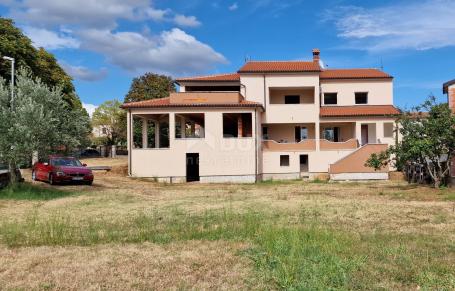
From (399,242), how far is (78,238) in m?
6.23

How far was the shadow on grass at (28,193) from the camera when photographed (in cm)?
1757

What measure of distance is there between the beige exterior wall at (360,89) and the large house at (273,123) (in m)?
0.08

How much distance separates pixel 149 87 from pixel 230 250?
49545mm

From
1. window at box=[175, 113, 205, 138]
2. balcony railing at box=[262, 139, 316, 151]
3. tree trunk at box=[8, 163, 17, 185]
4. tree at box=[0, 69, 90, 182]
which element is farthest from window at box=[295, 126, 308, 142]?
tree trunk at box=[8, 163, 17, 185]

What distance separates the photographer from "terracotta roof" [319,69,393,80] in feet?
124

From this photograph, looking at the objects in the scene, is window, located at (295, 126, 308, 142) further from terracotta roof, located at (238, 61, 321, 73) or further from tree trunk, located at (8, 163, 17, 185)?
tree trunk, located at (8, 163, 17, 185)

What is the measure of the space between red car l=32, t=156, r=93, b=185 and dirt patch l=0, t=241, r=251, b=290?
54.7 feet

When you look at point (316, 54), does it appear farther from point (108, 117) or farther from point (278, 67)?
point (108, 117)

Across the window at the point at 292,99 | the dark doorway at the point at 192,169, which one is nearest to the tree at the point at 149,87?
the window at the point at 292,99

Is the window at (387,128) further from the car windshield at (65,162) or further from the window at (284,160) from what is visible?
the car windshield at (65,162)

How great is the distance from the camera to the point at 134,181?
96.7 ft

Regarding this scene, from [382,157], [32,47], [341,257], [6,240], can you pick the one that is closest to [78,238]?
[6,240]

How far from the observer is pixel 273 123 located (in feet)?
119

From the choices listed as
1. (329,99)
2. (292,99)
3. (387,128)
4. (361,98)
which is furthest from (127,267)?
(361,98)
